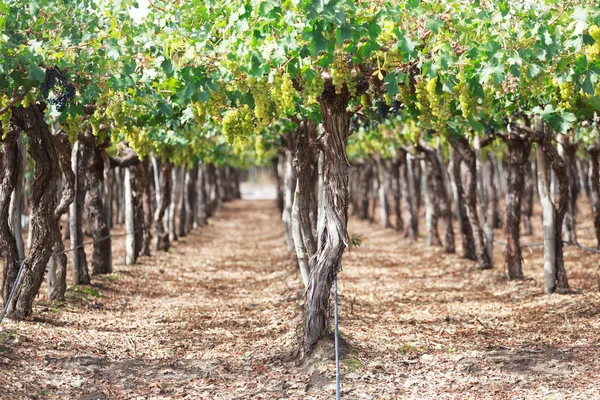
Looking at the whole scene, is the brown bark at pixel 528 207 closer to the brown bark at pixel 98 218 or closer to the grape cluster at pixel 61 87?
the brown bark at pixel 98 218

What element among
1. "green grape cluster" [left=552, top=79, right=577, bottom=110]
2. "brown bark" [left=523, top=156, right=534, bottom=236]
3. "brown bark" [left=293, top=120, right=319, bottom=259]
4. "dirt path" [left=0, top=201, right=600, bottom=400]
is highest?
"green grape cluster" [left=552, top=79, right=577, bottom=110]

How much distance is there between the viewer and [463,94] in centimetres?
675

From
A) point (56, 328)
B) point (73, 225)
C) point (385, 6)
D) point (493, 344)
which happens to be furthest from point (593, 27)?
point (73, 225)

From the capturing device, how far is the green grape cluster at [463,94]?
659cm

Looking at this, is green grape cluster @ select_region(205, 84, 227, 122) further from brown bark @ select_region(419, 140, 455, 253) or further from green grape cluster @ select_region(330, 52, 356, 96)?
brown bark @ select_region(419, 140, 455, 253)

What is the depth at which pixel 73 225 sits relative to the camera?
12.4 m

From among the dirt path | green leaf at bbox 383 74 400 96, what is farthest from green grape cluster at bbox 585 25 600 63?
the dirt path

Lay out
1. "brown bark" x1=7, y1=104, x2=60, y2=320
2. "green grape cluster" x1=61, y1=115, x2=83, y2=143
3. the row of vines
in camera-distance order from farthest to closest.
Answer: "brown bark" x1=7, y1=104, x2=60, y2=320 → "green grape cluster" x1=61, y1=115, x2=83, y2=143 → the row of vines

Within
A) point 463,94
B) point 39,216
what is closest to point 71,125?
point 39,216

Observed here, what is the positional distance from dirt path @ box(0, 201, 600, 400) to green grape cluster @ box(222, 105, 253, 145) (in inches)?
103

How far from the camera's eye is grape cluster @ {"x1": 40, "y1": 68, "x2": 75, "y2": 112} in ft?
23.8

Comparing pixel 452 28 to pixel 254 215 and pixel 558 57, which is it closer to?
pixel 558 57

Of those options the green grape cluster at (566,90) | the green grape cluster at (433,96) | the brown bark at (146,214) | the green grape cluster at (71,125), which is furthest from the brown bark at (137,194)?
the green grape cluster at (566,90)

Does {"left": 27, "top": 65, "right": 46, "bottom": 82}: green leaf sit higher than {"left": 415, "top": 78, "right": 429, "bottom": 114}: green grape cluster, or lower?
higher
